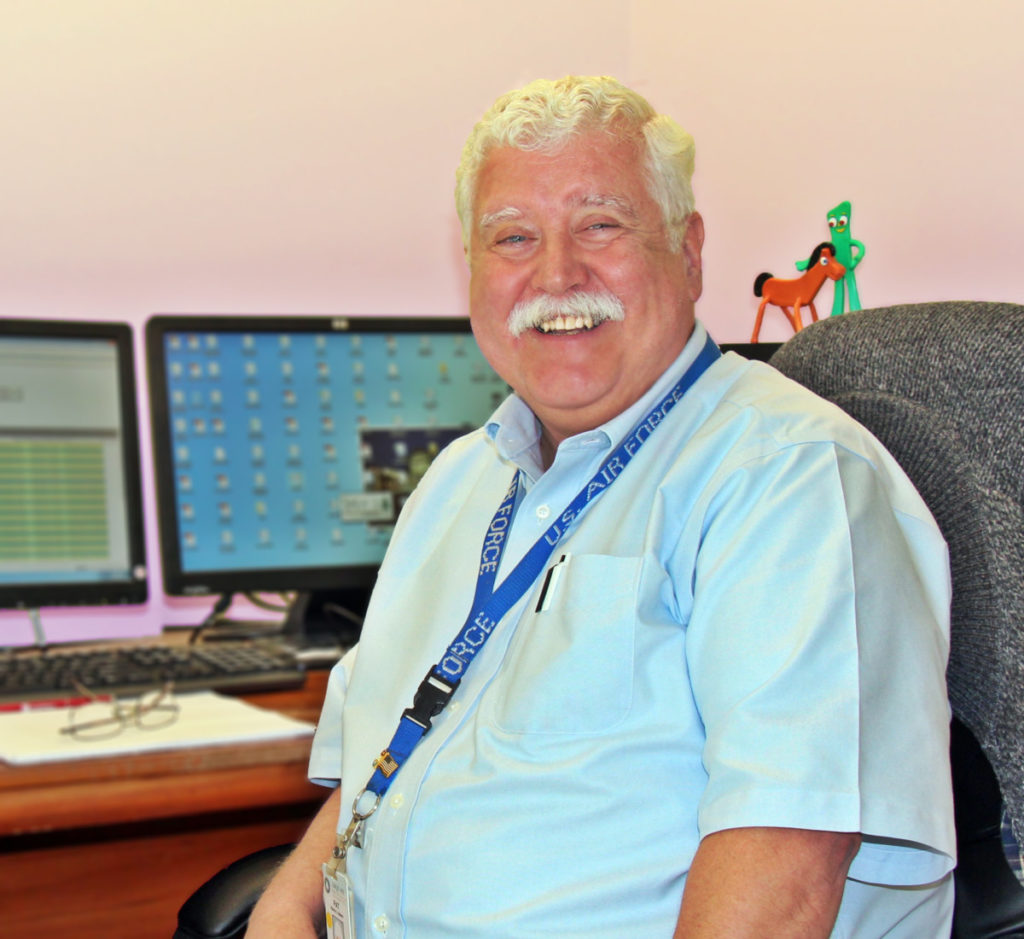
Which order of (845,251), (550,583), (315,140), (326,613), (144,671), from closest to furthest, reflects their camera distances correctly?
1. (550,583)
2. (845,251)
3. (144,671)
4. (326,613)
5. (315,140)

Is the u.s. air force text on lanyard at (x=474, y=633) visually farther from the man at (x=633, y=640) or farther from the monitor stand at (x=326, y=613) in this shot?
the monitor stand at (x=326, y=613)

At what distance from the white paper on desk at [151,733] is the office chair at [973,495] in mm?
764

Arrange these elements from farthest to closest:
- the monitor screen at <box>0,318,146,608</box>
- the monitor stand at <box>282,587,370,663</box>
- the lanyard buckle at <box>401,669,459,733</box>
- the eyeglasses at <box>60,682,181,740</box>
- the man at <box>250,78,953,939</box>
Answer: the monitor stand at <box>282,587,370,663</box>
the monitor screen at <box>0,318,146,608</box>
the eyeglasses at <box>60,682,181,740</box>
the lanyard buckle at <box>401,669,459,733</box>
the man at <box>250,78,953,939</box>

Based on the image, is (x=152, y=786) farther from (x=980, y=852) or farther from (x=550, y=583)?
(x=980, y=852)

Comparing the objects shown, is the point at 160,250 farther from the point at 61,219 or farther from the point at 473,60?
the point at 473,60

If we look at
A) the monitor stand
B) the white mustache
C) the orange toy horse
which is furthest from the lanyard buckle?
the monitor stand

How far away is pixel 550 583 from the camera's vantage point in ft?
3.23

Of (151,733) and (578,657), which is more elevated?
(578,657)

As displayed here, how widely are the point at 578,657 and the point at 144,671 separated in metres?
0.88

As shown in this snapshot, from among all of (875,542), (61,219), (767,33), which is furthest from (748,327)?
(61,219)

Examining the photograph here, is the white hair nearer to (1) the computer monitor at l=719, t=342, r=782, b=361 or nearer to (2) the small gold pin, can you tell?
(1) the computer monitor at l=719, t=342, r=782, b=361

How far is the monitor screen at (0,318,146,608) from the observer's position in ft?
5.80

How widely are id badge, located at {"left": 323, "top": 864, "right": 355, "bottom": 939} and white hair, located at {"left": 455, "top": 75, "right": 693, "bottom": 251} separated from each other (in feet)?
2.41

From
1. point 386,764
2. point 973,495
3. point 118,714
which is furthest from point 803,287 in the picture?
point 118,714
